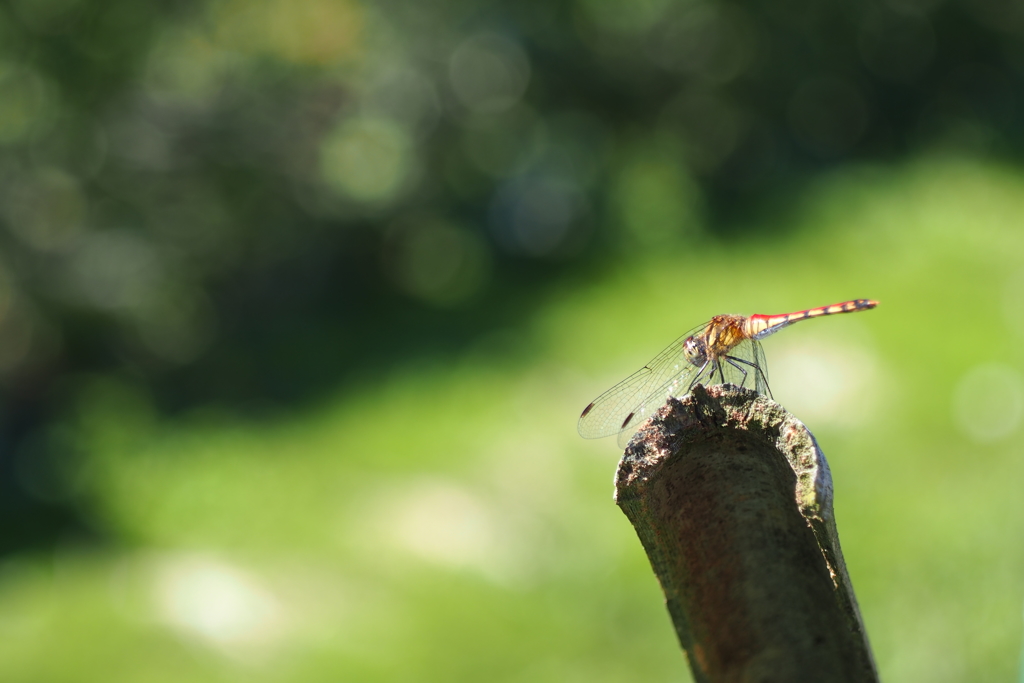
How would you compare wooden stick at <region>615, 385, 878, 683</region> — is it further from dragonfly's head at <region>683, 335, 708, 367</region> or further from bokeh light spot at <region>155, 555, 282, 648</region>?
bokeh light spot at <region>155, 555, 282, 648</region>

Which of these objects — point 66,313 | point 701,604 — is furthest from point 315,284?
point 701,604

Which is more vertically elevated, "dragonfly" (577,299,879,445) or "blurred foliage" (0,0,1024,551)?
"blurred foliage" (0,0,1024,551)

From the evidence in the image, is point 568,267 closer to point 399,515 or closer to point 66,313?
point 399,515

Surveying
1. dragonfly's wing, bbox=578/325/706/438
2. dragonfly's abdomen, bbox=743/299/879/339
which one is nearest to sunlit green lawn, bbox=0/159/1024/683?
dragonfly's abdomen, bbox=743/299/879/339

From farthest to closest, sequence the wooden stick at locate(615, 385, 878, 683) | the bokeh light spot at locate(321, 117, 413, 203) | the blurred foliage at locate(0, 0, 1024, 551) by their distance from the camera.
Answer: the bokeh light spot at locate(321, 117, 413, 203) → the blurred foliage at locate(0, 0, 1024, 551) → the wooden stick at locate(615, 385, 878, 683)

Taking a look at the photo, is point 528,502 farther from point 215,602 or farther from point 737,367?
point 737,367
